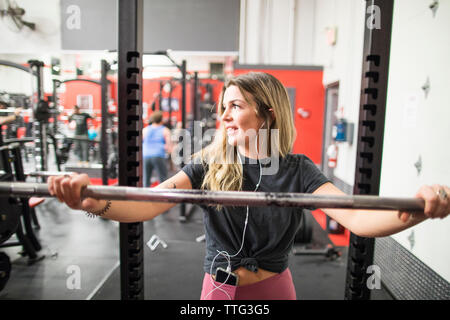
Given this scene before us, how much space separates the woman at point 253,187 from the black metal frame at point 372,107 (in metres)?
0.14

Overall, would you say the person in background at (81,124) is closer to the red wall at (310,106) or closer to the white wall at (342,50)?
Answer: the red wall at (310,106)

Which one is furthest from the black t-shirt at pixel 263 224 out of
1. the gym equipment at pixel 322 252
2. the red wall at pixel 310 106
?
the red wall at pixel 310 106

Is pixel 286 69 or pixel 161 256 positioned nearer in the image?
pixel 161 256

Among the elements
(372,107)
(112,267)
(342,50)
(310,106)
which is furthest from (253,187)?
(310,106)

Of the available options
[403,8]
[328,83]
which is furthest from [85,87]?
[403,8]

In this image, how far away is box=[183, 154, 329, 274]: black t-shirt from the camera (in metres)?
1.04

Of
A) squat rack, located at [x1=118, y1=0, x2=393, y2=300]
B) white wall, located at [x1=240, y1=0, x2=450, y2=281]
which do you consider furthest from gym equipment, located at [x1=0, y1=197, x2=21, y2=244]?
white wall, located at [x1=240, y1=0, x2=450, y2=281]

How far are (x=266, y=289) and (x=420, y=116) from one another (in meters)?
1.95

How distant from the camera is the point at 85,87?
10.7 m

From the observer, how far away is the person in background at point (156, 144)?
14.5 ft

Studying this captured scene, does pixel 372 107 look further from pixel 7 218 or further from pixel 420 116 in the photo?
pixel 7 218

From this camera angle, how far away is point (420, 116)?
7.16ft

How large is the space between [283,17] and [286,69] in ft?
15.5

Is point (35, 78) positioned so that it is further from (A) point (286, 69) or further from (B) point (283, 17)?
(A) point (286, 69)
